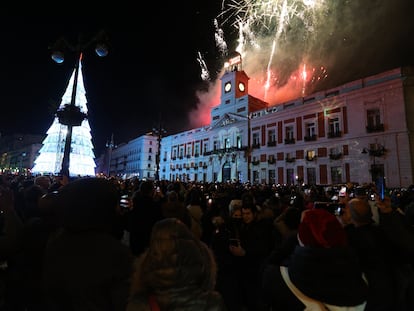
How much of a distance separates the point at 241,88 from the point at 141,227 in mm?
41149

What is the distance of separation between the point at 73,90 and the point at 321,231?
826 cm

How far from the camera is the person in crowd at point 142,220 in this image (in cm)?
440

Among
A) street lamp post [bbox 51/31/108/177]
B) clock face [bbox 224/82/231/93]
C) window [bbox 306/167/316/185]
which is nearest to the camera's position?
street lamp post [bbox 51/31/108/177]

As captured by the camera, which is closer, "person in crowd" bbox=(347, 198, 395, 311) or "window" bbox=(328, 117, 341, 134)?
"person in crowd" bbox=(347, 198, 395, 311)

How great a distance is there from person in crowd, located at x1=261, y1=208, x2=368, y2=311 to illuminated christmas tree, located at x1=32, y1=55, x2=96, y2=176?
24.4 meters

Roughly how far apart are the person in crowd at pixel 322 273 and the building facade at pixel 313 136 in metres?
20.7

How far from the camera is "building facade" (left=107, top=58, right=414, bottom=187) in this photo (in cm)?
2264

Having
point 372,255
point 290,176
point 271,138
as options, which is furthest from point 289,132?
point 372,255

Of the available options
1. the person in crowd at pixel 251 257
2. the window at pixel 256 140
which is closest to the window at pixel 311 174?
the window at pixel 256 140

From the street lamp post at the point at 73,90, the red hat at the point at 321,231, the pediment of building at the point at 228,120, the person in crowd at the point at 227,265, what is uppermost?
the pediment of building at the point at 228,120

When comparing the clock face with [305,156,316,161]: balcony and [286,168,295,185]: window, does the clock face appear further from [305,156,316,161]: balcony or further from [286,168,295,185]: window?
[305,156,316,161]: balcony

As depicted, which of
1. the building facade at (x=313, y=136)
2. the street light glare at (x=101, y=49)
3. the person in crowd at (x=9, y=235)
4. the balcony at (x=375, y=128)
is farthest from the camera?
the balcony at (x=375, y=128)

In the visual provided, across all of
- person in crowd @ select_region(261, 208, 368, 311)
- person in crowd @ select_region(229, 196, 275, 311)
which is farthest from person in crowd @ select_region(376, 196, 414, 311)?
person in crowd @ select_region(229, 196, 275, 311)

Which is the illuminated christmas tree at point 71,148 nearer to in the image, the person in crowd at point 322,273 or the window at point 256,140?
the window at point 256,140
